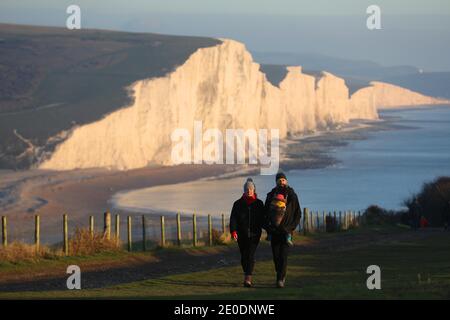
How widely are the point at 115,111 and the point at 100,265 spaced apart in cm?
5044

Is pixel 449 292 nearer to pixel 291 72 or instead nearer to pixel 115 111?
pixel 115 111

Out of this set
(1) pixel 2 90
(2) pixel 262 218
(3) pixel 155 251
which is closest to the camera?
(2) pixel 262 218

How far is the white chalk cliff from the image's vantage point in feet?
222

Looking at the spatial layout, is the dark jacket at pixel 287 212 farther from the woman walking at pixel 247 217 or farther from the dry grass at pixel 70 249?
the dry grass at pixel 70 249

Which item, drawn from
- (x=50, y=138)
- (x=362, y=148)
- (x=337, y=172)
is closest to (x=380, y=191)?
(x=337, y=172)

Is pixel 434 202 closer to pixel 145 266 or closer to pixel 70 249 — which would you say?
pixel 70 249

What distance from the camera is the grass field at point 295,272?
45.0ft

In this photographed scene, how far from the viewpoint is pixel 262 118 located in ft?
323

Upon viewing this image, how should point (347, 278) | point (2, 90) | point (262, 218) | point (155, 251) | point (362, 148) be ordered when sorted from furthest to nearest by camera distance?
point (362, 148), point (2, 90), point (155, 251), point (347, 278), point (262, 218)

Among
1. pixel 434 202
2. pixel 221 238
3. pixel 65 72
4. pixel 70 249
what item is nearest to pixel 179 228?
pixel 221 238

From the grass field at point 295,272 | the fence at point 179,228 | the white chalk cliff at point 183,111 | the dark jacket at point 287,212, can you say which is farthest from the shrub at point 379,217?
the dark jacket at point 287,212

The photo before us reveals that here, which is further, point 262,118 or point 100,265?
point 262,118

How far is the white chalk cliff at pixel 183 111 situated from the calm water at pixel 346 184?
514 centimetres

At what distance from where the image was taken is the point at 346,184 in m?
74.4
